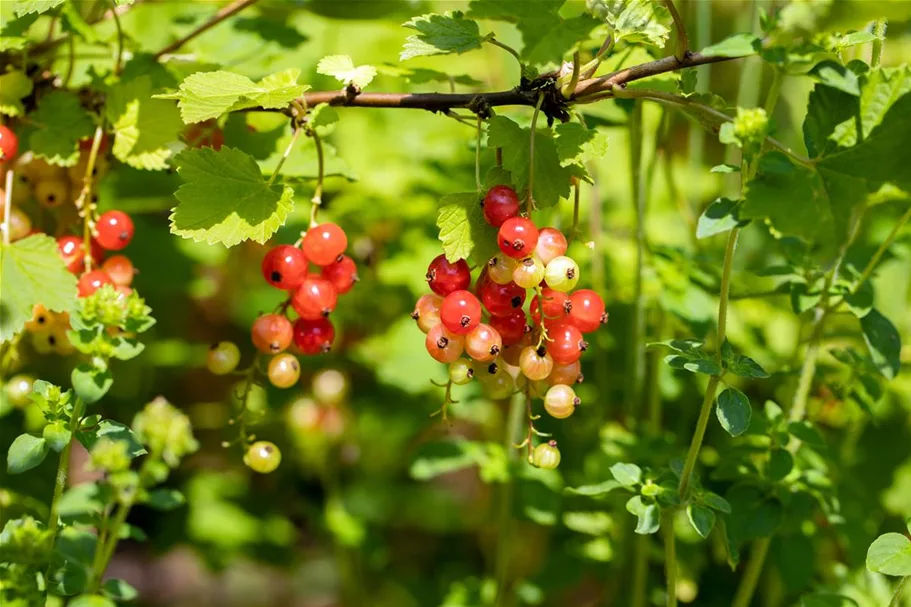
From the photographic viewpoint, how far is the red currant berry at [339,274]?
873 millimetres

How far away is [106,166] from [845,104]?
758mm

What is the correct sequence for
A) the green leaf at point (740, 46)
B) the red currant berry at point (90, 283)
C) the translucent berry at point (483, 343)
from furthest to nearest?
the red currant berry at point (90, 283)
the translucent berry at point (483, 343)
the green leaf at point (740, 46)

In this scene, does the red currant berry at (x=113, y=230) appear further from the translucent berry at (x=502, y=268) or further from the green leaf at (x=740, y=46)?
the green leaf at (x=740, y=46)

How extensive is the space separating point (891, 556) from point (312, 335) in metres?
0.56

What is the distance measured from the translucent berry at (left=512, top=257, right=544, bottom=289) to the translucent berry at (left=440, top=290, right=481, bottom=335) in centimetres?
4

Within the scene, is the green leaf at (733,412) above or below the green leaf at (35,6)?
below

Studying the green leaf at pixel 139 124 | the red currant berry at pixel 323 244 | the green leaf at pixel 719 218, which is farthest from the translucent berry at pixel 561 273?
the green leaf at pixel 139 124

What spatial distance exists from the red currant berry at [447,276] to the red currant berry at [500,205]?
5cm

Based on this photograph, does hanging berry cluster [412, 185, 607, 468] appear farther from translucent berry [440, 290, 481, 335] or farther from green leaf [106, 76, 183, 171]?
green leaf [106, 76, 183, 171]

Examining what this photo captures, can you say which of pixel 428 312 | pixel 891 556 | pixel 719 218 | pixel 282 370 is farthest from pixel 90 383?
pixel 891 556

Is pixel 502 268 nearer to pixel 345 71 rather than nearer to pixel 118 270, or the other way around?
pixel 345 71

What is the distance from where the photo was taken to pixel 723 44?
672mm

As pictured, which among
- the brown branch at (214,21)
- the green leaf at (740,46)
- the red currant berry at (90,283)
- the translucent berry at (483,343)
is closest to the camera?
the green leaf at (740,46)

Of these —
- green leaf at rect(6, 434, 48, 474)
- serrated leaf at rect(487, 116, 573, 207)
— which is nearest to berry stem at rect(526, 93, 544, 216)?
serrated leaf at rect(487, 116, 573, 207)
